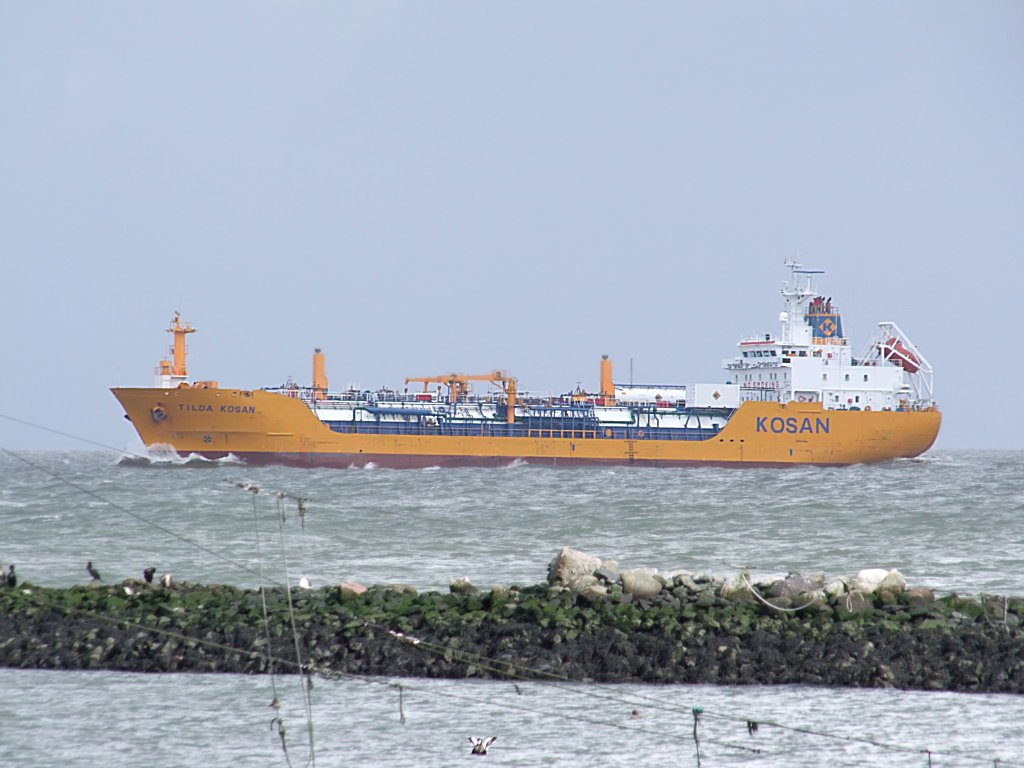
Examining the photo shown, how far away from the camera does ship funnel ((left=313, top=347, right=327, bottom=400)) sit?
145 feet

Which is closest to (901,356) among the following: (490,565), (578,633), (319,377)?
(319,377)

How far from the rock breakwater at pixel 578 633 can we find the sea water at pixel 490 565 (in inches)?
11.5

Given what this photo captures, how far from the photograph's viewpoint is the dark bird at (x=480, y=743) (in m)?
9.30

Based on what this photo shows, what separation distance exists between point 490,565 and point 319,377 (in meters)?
27.9

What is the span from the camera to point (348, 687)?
10922 mm

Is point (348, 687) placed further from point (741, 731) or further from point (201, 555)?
point (201, 555)

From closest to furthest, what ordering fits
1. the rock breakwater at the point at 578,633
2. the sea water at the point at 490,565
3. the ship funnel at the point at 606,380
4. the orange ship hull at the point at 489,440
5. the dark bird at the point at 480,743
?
1. the dark bird at the point at 480,743
2. the sea water at the point at 490,565
3. the rock breakwater at the point at 578,633
4. the orange ship hull at the point at 489,440
5. the ship funnel at the point at 606,380

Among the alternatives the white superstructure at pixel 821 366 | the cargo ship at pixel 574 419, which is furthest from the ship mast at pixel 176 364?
the white superstructure at pixel 821 366

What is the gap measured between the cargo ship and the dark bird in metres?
32.0

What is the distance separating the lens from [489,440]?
4403cm

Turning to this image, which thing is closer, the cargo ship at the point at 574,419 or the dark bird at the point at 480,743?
the dark bird at the point at 480,743

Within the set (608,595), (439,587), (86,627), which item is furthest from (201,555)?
(608,595)

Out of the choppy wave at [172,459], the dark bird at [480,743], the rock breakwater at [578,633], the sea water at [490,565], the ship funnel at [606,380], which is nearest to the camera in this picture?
the dark bird at [480,743]

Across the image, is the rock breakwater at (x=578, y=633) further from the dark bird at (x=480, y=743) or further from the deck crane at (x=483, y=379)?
the deck crane at (x=483, y=379)
